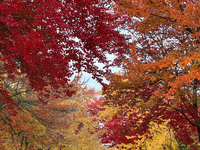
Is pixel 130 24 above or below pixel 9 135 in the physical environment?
above

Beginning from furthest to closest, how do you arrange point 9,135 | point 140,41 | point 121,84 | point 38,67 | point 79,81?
point 79,81
point 9,135
point 140,41
point 121,84
point 38,67

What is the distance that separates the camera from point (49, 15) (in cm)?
354

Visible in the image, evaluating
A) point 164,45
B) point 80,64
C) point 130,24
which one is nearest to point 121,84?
point 80,64

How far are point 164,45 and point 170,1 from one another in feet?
11.3

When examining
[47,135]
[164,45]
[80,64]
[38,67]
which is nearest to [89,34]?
[80,64]

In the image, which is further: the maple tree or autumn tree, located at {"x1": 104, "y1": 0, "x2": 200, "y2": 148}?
autumn tree, located at {"x1": 104, "y1": 0, "x2": 200, "y2": 148}

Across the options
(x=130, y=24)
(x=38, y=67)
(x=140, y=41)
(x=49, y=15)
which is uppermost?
(x=130, y=24)

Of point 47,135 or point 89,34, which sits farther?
point 47,135

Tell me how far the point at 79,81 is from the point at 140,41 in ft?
25.5

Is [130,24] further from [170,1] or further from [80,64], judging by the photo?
[80,64]

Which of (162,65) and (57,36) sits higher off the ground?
(57,36)

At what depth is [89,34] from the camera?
17.9ft

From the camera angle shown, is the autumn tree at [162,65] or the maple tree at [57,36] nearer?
the maple tree at [57,36]

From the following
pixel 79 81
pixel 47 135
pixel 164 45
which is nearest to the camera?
pixel 164 45
